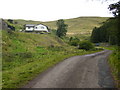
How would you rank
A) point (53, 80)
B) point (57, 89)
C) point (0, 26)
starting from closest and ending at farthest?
point (57, 89) → point (53, 80) → point (0, 26)

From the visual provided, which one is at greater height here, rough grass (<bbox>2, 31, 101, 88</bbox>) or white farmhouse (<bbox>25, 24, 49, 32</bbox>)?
white farmhouse (<bbox>25, 24, 49, 32</bbox>)

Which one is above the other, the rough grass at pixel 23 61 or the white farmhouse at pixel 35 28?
the white farmhouse at pixel 35 28

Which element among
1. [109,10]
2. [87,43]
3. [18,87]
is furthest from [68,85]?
[87,43]

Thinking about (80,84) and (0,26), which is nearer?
(80,84)

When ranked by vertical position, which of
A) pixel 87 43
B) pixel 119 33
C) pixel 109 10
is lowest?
pixel 87 43

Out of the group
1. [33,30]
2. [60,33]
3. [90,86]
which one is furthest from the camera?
[33,30]

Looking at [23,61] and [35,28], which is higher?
[35,28]

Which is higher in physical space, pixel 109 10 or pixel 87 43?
pixel 109 10

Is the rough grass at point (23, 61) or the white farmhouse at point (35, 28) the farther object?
the white farmhouse at point (35, 28)

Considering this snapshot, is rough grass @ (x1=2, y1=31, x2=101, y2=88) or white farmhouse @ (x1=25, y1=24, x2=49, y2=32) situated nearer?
rough grass @ (x1=2, y1=31, x2=101, y2=88)

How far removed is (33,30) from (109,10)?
76.7 m

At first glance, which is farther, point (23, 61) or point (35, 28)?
point (35, 28)

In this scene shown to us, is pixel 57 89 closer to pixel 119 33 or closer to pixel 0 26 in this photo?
pixel 119 33

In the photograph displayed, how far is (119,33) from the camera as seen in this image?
14828mm
